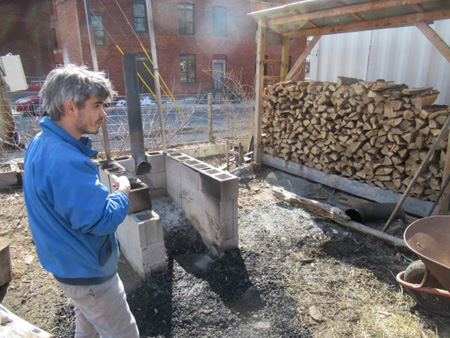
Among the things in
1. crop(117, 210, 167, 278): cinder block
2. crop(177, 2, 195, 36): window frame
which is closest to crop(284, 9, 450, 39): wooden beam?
crop(117, 210, 167, 278): cinder block

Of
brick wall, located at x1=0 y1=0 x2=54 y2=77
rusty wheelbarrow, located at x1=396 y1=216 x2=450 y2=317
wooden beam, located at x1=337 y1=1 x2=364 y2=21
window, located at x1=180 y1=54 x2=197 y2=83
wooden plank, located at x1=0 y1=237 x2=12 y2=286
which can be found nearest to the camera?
rusty wheelbarrow, located at x1=396 y1=216 x2=450 y2=317

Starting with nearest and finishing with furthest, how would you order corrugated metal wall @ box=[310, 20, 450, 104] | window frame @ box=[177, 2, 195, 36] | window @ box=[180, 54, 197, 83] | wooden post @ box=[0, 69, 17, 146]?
1. corrugated metal wall @ box=[310, 20, 450, 104]
2. wooden post @ box=[0, 69, 17, 146]
3. window frame @ box=[177, 2, 195, 36]
4. window @ box=[180, 54, 197, 83]

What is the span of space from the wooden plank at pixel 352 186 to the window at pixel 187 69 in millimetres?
17022

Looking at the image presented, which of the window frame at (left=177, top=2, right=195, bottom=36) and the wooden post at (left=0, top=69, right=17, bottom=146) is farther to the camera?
the window frame at (left=177, top=2, right=195, bottom=36)

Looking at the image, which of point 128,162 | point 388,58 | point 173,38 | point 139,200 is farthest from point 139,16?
point 139,200

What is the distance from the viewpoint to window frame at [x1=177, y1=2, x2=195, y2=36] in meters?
21.1

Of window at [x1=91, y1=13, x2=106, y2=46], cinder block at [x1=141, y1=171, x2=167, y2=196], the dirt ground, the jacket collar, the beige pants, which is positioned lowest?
the dirt ground

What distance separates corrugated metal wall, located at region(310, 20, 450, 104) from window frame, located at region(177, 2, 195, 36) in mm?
16582

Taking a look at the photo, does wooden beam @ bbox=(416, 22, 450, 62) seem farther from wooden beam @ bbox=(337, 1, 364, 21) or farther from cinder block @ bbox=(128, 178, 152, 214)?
cinder block @ bbox=(128, 178, 152, 214)

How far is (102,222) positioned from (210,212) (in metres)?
2.13

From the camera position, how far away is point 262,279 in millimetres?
3205

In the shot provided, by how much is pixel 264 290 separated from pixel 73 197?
7.16 ft

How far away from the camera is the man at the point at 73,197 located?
1.54 metres

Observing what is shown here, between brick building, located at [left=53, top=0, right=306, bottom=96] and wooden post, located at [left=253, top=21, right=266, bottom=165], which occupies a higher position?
brick building, located at [left=53, top=0, right=306, bottom=96]
